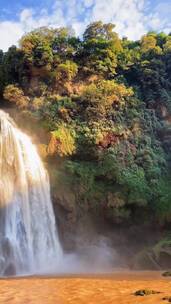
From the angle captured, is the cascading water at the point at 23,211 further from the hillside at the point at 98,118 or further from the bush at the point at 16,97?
the bush at the point at 16,97

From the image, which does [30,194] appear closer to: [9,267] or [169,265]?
[9,267]

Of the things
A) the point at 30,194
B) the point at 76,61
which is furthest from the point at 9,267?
the point at 76,61

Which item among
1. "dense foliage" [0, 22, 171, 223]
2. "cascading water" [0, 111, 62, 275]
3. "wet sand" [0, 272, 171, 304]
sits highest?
"dense foliage" [0, 22, 171, 223]

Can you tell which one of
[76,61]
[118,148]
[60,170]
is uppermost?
[76,61]

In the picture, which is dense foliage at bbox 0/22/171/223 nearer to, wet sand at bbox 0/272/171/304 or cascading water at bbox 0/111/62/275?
cascading water at bbox 0/111/62/275

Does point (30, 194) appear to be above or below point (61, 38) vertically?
below

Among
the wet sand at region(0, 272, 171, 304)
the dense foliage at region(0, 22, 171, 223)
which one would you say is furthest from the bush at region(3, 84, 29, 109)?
the wet sand at region(0, 272, 171, 304)
